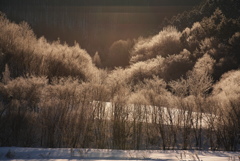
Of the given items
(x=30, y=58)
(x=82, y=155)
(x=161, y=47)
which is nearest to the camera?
(x=82, y=155)

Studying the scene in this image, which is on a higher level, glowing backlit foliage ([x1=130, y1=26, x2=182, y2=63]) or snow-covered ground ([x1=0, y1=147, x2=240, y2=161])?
glowing backlit foliage ([x1=130, y1=26, x2=182, y2=63])

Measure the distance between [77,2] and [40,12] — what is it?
10.8 metres

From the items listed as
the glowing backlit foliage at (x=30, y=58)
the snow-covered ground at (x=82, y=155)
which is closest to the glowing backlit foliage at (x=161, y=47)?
the glowing backlit foliage at (x=30, y=58)

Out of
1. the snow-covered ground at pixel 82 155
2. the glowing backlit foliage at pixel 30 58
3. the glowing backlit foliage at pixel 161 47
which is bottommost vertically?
the snow-covered ground at pixel 82 155

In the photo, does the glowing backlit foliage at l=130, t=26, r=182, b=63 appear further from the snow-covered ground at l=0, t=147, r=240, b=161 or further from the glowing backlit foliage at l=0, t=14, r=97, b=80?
the snow-covered ground at l=0, t=147, r=240, b=161

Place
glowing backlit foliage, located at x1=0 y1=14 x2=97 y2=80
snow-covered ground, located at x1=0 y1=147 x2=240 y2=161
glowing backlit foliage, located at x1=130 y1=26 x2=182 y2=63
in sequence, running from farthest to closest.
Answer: glowing backlit foliage, located at x1=130 y1=26 x2=182 y2=63 < glowing backlit foliage, located at x1=0 y1=14 x2=97 y2=80 < snow-covered ground, located at x1=0 y1=147 x2=240 y2=161

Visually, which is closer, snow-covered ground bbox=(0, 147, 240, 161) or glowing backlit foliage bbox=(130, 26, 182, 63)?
snow-covered ground bbox=(0, 147, 240, 161)

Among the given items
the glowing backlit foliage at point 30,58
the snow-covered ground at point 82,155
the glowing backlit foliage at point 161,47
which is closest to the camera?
the snow-covered ground at point 82,155

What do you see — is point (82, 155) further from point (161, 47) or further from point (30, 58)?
point (161, 47)

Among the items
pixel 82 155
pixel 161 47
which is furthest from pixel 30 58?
pixel 161 47

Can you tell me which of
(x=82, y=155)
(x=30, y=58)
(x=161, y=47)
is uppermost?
(x=161, y=47)

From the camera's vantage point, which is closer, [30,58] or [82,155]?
[82,155]

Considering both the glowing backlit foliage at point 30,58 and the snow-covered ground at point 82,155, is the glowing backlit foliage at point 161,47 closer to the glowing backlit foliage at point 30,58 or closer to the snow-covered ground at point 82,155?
the glowing backlit foliage at point 30,58

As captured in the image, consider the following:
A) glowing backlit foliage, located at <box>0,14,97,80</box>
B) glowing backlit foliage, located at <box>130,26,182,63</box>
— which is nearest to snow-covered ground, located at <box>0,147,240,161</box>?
glowing backlit foliage, located at <box>0,14,97,80</box>
